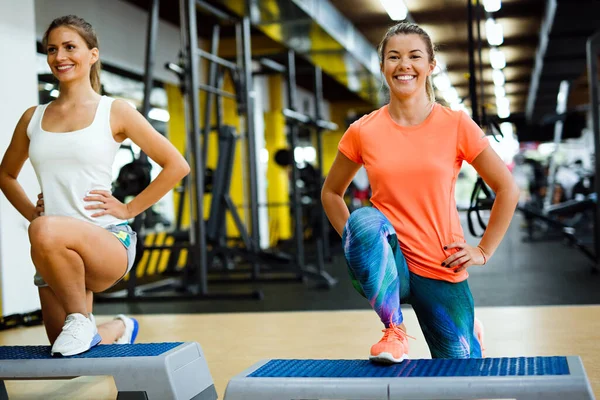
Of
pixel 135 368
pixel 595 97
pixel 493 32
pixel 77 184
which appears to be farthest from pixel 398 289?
pixel 493 32

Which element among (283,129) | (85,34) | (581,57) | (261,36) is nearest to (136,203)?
(85,34)

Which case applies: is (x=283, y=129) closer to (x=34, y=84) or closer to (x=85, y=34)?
(x=34, y=84)

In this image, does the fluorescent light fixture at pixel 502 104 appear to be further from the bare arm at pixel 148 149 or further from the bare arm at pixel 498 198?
the bare arm at pixel 498 198

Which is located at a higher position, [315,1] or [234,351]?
[315,1]

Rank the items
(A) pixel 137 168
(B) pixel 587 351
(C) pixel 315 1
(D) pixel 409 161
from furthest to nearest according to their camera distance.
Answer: (C) pixel 315 1, (A) pixel 137 168, (B) pixel 587 351, (D) pixel 409 161

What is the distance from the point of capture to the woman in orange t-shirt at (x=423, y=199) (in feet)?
5.73

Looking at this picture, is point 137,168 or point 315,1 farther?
point 315,1

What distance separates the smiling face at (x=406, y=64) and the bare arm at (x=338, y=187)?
0.24m

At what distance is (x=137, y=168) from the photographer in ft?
15.5

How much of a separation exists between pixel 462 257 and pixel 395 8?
6458 mm

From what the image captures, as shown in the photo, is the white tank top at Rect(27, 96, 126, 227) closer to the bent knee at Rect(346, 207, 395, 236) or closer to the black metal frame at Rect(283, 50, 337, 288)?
the bent knee at Rect(346, 207, 395, 236)

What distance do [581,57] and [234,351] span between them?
10.5m

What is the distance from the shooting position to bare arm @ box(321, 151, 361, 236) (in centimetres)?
191

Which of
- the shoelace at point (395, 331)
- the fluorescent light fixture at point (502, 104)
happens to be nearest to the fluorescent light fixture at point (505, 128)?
the shoelace at point (395, 331)
